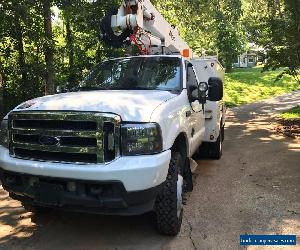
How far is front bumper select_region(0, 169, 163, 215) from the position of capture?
3883mm

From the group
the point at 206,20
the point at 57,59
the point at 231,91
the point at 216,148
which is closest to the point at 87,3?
the point at 57,59

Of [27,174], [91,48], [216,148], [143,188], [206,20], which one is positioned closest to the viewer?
[143,188]

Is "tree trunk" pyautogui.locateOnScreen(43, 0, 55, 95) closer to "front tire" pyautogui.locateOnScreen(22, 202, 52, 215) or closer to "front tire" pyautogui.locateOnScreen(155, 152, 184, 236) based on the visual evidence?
"front tire" pyautogui.locateOnScreen(22, 202, 52, 215)

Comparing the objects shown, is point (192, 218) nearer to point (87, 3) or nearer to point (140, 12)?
point (140, 12)

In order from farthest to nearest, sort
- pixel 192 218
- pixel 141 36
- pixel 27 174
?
pixel 141 36
pixel 192 218
pixel 27 174

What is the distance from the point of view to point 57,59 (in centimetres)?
1449

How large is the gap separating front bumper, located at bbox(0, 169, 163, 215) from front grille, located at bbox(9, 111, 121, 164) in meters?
0.22

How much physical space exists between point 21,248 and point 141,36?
4.29m

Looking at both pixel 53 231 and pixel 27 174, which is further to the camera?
pixel 53 231

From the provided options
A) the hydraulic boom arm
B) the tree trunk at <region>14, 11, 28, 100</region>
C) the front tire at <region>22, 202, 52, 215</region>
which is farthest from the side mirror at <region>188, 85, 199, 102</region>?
the tree trunk at <region>14, 11, 28, 100</region>

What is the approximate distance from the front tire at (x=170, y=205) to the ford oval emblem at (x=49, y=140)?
3.94 feet

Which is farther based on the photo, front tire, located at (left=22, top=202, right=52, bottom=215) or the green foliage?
the green foliage

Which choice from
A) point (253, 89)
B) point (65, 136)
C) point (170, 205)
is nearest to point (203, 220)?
point (170, 205)

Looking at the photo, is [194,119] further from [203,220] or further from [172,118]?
[203,220]
